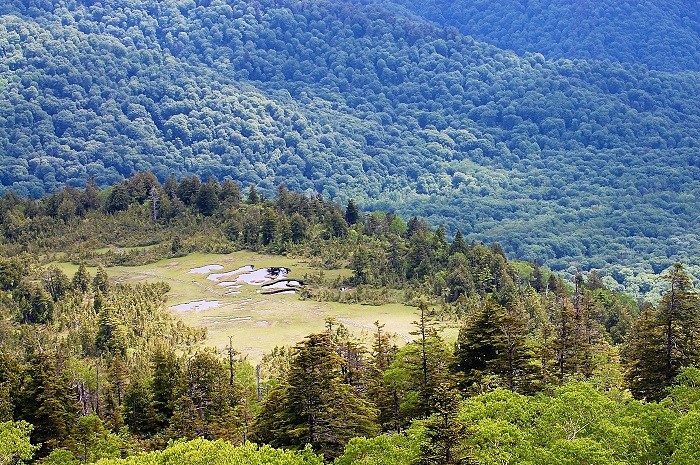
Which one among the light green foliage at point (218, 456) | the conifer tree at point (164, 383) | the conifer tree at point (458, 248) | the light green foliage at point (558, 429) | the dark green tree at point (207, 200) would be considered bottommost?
the conifer tree at point (164, 383)

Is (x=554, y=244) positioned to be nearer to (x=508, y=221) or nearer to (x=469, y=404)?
(x=508, y=221)

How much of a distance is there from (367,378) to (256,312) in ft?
66.8

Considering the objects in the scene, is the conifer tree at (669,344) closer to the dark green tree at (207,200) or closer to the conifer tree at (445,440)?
the conifer tree at (445,440)

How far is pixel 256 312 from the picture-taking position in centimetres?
6166

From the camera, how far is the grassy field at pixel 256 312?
56.5 meters

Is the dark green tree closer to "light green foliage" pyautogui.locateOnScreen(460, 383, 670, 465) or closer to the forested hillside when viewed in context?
the forested hillside

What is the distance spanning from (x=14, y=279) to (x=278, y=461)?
1370 inches

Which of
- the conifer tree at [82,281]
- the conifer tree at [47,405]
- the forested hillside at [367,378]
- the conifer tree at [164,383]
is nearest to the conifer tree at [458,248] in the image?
the forested hillside at [367,378]

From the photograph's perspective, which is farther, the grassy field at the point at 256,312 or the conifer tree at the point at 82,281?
the conifer tree at the point at 82,281

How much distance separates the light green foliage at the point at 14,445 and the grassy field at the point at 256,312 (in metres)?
17.4

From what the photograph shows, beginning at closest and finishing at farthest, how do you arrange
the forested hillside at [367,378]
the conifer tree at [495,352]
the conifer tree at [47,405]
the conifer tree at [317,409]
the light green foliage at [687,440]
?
the light green foliage at [687,440] → the forested hillside at [367,378] → the conifer tree at [317,409] → the conifer tree at [495,352] → the conifer tree at [47,405]

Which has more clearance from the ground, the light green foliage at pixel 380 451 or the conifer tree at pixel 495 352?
the conifer tree at pixel 495 352

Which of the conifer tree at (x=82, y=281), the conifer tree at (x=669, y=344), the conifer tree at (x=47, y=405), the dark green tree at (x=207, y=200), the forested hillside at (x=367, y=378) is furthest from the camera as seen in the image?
the dark green tree at (x=207, y=200)

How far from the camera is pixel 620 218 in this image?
190875 millimetres
